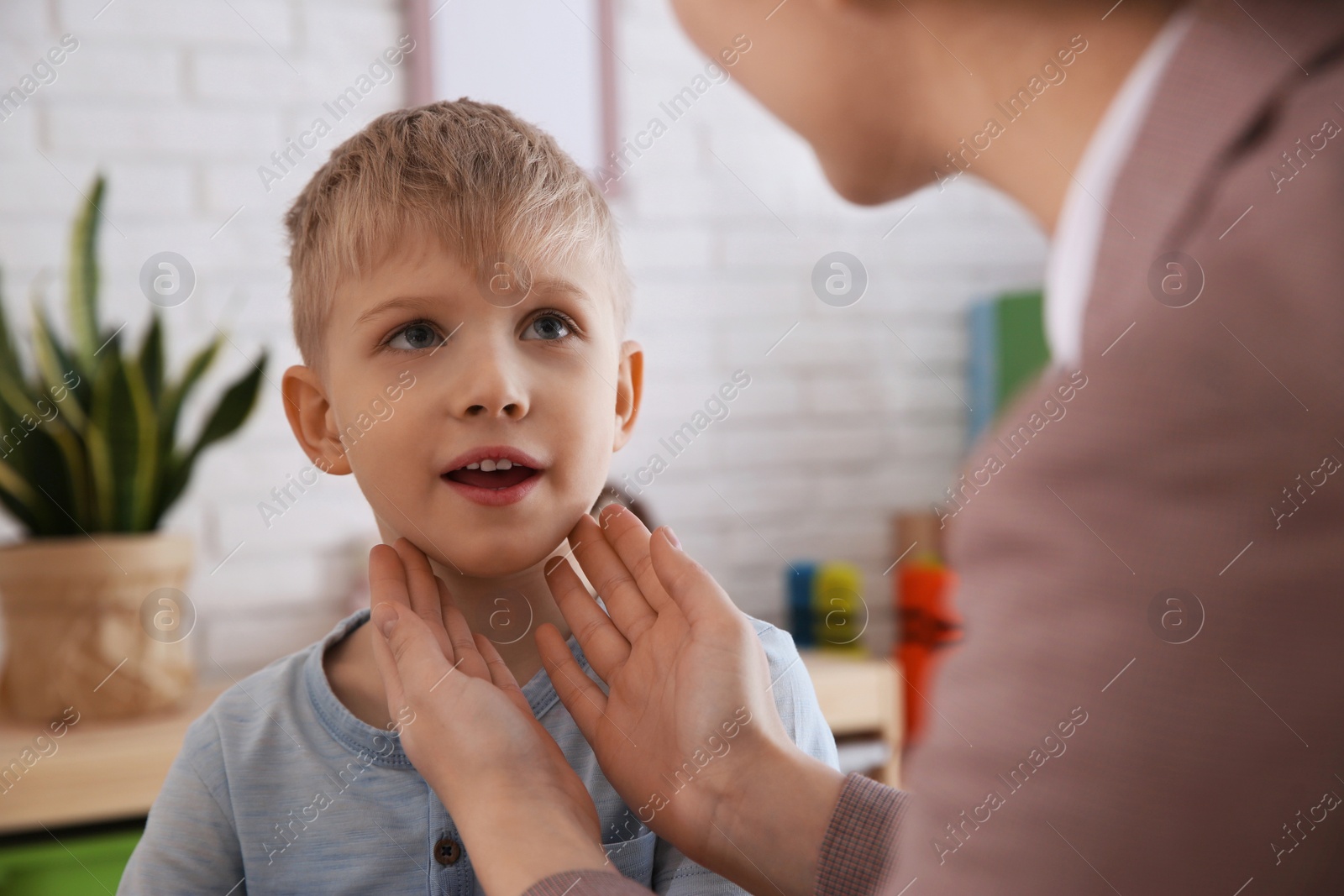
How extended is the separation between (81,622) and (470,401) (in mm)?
929

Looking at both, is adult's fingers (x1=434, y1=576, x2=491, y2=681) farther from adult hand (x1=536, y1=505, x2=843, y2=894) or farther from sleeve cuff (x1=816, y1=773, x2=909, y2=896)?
sleeve cuff (x1=816, y1=773, x2=909, y2=896)

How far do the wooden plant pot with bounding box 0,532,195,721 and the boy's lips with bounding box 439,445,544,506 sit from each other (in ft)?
2.70

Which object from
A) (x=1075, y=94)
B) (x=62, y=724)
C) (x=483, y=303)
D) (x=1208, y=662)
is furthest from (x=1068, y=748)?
(x=62, y=724)

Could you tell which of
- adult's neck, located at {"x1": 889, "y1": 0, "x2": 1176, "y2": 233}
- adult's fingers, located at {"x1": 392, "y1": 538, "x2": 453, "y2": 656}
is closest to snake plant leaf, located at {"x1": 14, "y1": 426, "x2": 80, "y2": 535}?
adult's fingers, located at {"x1": 392, "y1": 538, "x2": 453, "y2": 656}

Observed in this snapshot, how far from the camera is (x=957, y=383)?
8.16 ft

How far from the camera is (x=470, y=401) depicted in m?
0.79

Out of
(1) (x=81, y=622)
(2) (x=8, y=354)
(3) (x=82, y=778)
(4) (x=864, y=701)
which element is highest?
(2) (x=8, y=354)

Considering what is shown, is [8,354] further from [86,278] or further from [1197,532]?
[1197,532]

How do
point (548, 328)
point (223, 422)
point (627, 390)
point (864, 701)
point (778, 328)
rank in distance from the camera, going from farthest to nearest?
point (778, 328), point (864, 701), point (223, 422), point (627, 390), point (548, 328)

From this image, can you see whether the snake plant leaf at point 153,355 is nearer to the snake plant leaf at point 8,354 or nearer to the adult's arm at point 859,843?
the snake plant leaf at point 8,354

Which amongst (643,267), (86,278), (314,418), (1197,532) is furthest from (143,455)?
(1197,532)

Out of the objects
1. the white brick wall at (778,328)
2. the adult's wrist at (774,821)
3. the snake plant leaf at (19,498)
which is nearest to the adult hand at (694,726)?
the adult's wrist at (774,821)

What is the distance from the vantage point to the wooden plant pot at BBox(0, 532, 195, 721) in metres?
1.40

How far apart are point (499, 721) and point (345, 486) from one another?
1.24m
